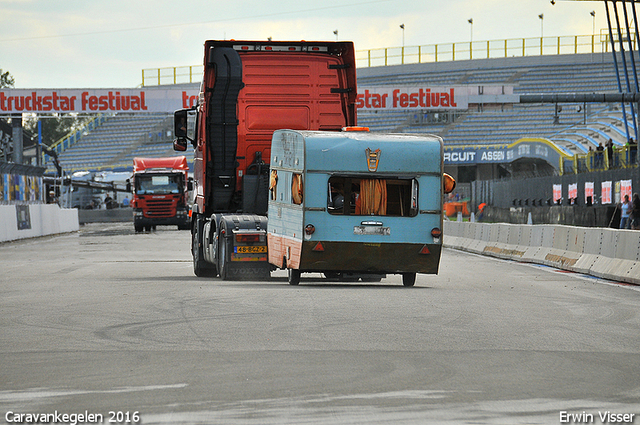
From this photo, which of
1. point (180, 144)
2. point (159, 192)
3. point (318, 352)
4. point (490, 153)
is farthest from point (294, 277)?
point (490, 153)

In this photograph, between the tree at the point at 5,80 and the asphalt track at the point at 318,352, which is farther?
the tree at the point at 5,80

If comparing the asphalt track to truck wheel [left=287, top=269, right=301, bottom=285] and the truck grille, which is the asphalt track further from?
the truck grille

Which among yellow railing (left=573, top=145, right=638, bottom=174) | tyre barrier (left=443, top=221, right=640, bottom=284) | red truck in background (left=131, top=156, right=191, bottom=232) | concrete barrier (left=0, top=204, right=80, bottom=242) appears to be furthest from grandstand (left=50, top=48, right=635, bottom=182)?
tyre barrier (left=443, top=221, right=640, bottom=284)

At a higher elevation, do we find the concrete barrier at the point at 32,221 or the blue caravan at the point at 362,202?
the blue caravan at the point at 362,202

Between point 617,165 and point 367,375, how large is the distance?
3091 centimetres

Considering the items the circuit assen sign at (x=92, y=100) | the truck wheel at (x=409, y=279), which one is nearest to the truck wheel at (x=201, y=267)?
the truck wheel at (x=409, y=279)

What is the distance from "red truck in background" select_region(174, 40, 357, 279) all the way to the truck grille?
29466 mm

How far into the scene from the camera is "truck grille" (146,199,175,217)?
4684 centimetres

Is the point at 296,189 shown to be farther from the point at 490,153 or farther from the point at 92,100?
the point at 490,153

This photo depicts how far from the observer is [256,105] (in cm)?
1752

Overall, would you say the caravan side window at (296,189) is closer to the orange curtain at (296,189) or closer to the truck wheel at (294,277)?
the orange curtain at (296,189)

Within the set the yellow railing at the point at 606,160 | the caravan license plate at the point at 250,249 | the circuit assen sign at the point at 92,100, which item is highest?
the circuit assen sign at the point at 92,100

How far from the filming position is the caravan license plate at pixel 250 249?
16870 millimetres

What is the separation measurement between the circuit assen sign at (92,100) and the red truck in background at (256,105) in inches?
1385
